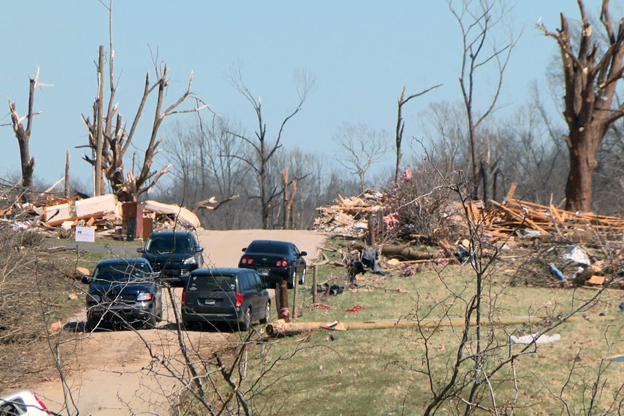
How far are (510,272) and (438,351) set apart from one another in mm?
11795

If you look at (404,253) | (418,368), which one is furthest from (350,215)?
(418,368)

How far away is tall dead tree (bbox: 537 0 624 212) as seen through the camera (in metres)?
31.2

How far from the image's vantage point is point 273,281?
25.0 m

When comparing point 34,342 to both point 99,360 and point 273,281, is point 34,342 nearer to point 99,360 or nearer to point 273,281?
point 99,360

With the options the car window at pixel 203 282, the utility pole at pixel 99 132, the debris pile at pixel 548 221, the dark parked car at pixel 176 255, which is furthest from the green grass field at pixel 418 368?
the utility pole at pixel 99 132

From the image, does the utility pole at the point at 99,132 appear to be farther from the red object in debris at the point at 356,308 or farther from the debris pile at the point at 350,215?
the red object in debris at the point at 356,308

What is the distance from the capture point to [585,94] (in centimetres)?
3180

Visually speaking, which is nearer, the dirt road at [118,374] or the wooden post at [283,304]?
the dirt road at [118,374]

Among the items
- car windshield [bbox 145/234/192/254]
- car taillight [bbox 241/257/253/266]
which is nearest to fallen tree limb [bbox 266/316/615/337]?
car taillight [bbox 241/257/253/266]

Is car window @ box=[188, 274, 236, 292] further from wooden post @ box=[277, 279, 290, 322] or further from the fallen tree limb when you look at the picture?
the fallen tree limb

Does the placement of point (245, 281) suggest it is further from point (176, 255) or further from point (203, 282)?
point (176, 255)

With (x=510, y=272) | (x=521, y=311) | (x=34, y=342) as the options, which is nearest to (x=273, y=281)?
(x=510, y=272)

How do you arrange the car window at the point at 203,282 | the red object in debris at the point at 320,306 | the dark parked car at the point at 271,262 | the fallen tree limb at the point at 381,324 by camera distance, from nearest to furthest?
the fallen tree limb at the point at 381,324
the car window at the point at 203,282
the red object in debris at the point at 320,306
the dark parked car at the point at 271,262

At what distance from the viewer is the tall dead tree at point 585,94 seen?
31219mm
